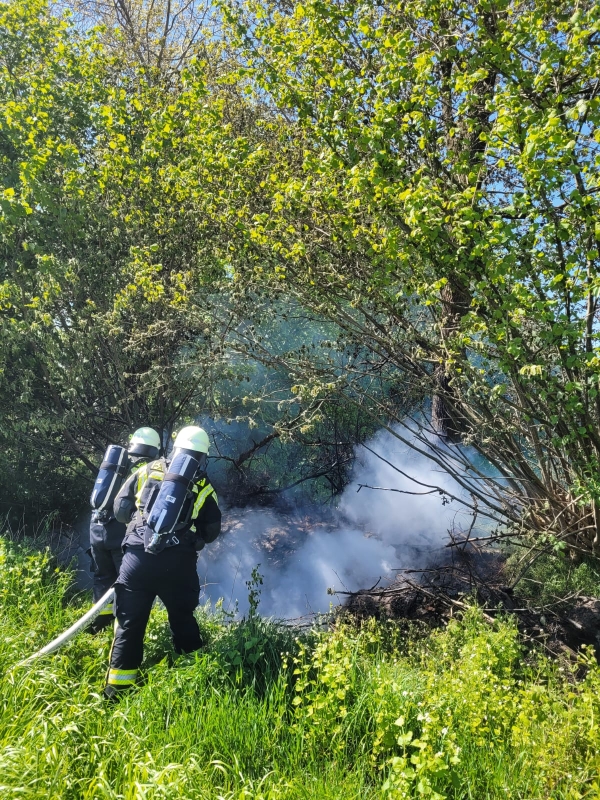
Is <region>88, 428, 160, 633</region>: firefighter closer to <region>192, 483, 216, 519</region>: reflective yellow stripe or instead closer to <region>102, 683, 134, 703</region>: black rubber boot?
<region>192, 483, 216, 519</region>: reflective yellow stripe

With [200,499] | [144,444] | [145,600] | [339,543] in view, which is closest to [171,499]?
[200,499]

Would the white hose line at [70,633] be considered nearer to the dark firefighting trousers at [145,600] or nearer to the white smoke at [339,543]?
the dark firefighting trousers at [145,600]

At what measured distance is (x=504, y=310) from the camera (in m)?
3.92

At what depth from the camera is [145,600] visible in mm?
3848

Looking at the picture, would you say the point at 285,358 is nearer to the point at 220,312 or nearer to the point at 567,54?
the point at 220,312

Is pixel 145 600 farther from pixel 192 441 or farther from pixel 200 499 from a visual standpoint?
pixel 192 441

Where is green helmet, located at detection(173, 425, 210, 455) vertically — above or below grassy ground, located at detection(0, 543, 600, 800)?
above

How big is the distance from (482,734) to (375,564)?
5.10 m

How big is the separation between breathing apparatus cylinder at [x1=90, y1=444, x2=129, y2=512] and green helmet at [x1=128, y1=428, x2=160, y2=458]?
126 millimetres

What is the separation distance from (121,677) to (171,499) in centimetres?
112

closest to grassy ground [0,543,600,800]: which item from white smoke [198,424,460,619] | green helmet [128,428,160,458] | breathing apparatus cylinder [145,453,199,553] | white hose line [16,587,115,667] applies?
white hose line [16,587,115,667]

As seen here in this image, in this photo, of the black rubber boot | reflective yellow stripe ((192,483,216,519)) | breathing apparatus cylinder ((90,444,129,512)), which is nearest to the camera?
the black rubber boot

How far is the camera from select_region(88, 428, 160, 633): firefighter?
502 cm

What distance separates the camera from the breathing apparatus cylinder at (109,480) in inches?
196
